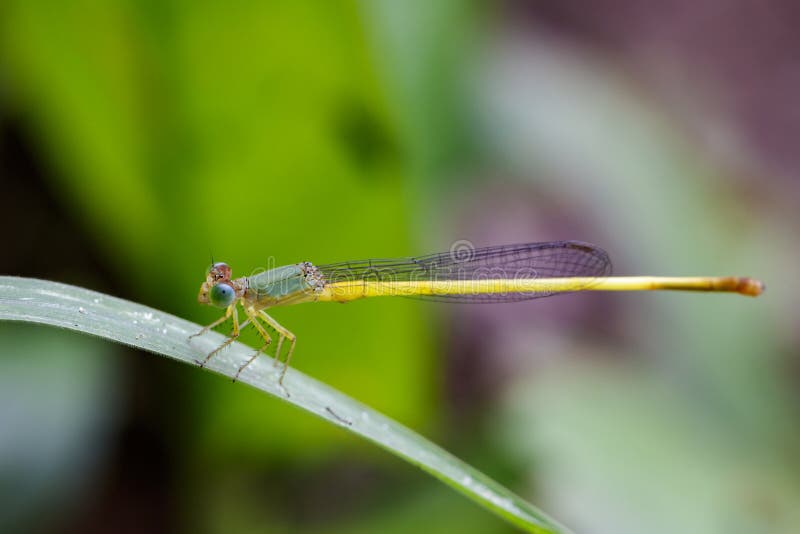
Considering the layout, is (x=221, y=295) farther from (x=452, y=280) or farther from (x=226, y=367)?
(x=452, y=280)

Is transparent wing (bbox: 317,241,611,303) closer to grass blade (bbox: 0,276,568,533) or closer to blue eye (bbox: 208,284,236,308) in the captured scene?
blue eye (bbox: 208,284,236,308)

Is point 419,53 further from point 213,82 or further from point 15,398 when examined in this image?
point 15,398

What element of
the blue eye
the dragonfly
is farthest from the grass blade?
the dragonfly

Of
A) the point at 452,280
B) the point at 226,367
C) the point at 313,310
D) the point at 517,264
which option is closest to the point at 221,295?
the point at 226,367

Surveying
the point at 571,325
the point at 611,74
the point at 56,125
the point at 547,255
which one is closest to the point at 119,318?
the point at 56,125

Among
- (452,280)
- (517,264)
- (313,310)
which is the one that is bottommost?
(313,310)

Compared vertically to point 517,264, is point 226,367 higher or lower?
lower
